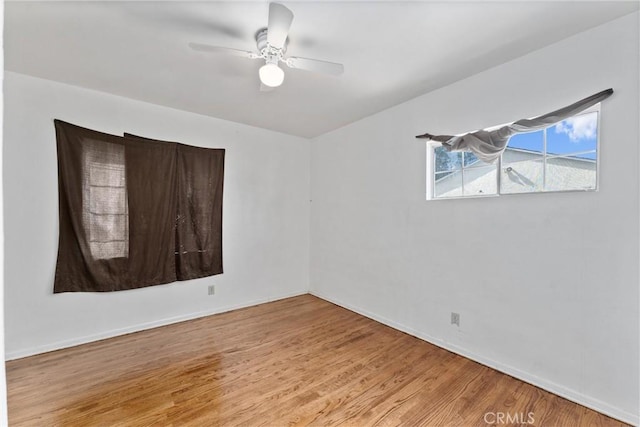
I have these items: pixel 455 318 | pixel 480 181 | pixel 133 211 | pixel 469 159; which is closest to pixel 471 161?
pixel 469 159

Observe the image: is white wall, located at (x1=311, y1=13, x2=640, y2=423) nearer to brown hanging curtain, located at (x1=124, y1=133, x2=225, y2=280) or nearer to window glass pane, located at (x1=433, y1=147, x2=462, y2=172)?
window glass pane, located at (x1=433, y1=147, x2=462, y2=172)

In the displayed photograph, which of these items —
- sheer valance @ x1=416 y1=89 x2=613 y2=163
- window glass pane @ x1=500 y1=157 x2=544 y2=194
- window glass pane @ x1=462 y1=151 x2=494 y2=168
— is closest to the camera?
sheer valance @ x1=416 y1=89 x2=613 y2=163

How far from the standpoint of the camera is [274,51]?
1951 mm

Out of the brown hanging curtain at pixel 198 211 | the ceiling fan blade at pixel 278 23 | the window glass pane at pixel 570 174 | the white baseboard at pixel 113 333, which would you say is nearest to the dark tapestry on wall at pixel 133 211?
the brown hanging curtain at pixel 198 211

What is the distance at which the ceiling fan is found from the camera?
5.50ft

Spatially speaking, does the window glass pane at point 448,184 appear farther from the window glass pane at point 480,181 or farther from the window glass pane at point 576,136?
the window glass pane at point 576,136

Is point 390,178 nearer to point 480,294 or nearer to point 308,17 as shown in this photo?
point 480,294

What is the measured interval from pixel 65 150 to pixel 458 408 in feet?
12.9

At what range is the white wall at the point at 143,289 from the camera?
8.57ft

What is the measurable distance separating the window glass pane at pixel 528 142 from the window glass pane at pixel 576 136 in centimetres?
5

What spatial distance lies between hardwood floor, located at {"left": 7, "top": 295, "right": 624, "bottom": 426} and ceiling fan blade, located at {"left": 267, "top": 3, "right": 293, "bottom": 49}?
2385mm

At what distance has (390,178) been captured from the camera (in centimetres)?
334

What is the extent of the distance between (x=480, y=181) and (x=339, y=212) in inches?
73.4

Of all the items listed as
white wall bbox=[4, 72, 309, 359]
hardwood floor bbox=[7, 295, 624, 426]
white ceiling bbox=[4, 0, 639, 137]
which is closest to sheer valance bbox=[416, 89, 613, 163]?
white ceiling bbox=[4, 0, 639, 137]
